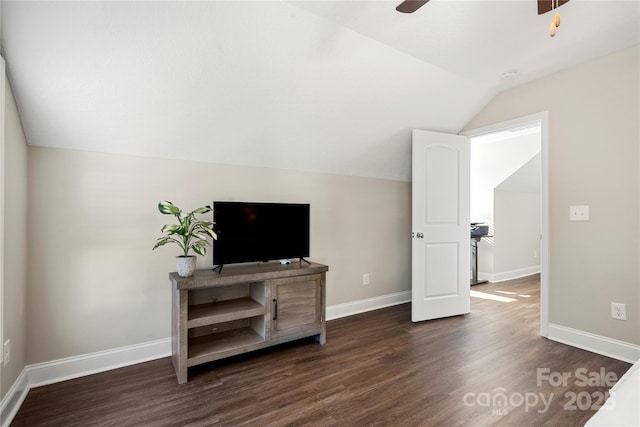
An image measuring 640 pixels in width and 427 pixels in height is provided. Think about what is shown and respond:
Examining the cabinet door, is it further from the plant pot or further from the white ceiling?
the white ceiling

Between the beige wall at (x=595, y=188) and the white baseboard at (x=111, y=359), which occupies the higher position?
the beige wall at (x=595, y=188)

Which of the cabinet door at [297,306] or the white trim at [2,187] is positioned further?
the cabinet door at [297,306]

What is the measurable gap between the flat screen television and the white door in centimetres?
128

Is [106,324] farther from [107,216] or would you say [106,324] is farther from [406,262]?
[406,262]

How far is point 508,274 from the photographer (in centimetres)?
512

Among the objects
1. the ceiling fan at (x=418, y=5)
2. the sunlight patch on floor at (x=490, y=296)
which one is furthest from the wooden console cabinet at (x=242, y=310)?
the sunlight patch on floor at (x=490, y=296)

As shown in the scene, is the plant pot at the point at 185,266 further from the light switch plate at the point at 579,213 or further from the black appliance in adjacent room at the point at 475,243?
the black appliance in adjacent room at the point at 475,243

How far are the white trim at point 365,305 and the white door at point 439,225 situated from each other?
21.8 inches

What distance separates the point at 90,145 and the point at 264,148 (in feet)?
4.17

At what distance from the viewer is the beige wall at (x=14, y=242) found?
66.1 inches

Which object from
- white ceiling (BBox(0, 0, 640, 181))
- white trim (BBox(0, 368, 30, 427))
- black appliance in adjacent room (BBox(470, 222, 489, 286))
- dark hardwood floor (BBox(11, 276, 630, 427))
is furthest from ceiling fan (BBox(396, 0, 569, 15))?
black appliance in adjacent room (BBox(470, 222, 489, 286))

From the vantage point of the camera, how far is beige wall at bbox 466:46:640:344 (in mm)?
2359

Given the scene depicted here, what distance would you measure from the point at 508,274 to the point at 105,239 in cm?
564

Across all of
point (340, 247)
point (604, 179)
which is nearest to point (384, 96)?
point (340, 247)
